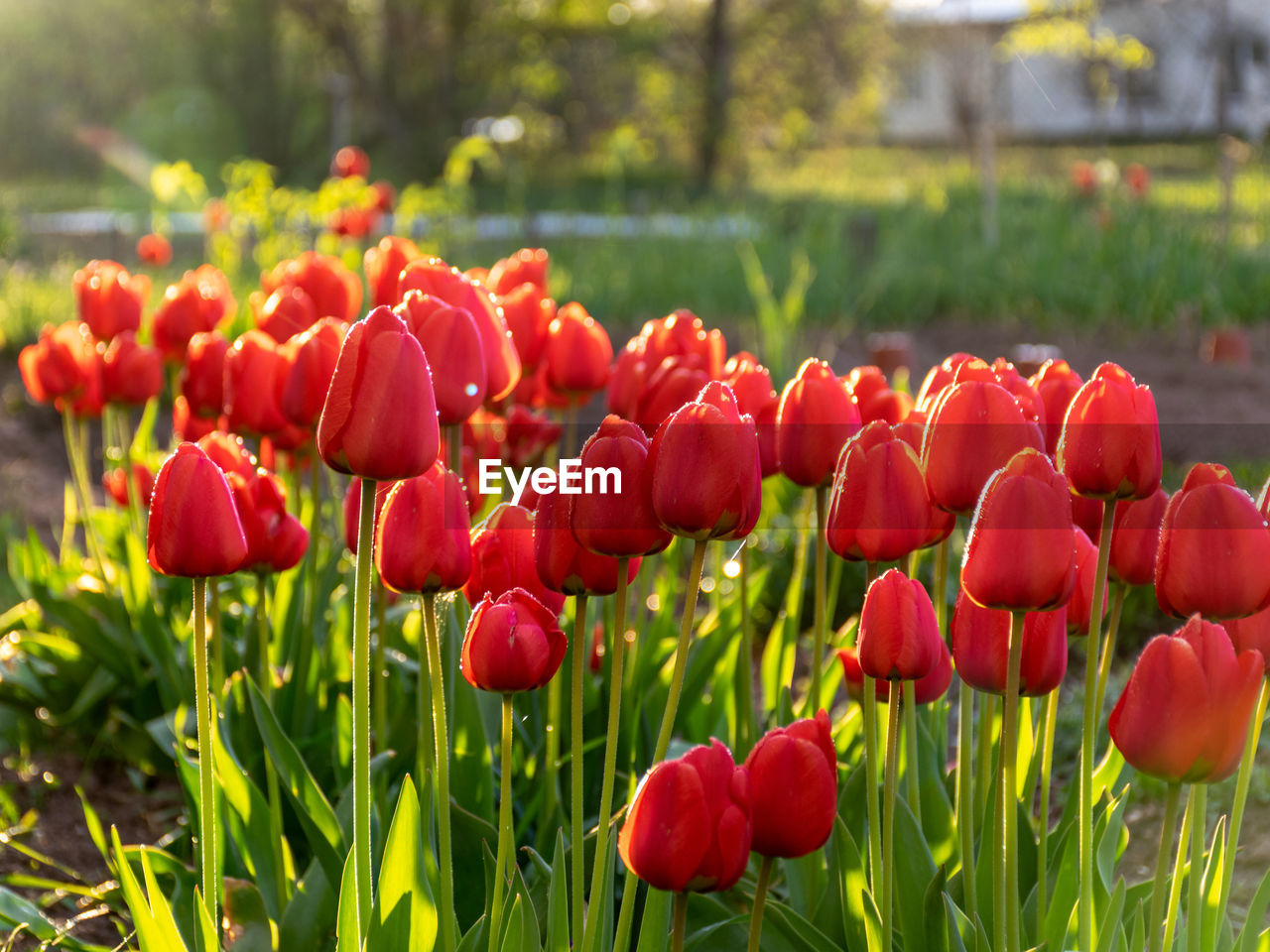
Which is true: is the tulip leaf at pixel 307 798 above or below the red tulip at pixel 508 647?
below

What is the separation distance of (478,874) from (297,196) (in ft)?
14.6

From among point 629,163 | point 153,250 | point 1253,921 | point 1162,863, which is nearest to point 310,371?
point 1162,863

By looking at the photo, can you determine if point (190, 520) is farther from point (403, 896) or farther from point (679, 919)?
point (679, 919)

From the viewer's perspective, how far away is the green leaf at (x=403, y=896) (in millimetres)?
1245

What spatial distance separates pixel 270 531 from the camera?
1.64 meters

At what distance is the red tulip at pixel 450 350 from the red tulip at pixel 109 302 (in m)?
1.33

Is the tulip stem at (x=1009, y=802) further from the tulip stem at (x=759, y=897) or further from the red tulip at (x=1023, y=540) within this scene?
the tulip stem at (x=759, y=897)

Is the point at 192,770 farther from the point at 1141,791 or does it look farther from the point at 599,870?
the point at 1141,791

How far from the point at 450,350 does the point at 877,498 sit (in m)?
0.46

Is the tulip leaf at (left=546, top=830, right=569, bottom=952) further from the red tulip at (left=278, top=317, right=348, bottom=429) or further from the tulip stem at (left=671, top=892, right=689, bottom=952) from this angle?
the red tulip at (left=278, top=317, right=348, bottom=429)

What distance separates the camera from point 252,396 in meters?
1.84

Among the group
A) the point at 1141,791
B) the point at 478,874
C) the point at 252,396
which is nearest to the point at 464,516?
the point at 478,874

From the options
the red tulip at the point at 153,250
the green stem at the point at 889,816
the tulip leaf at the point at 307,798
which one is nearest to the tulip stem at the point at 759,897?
the green stem at the point at 889,816

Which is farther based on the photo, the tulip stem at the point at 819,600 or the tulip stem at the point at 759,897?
the tulip stem at the point at 819,600
